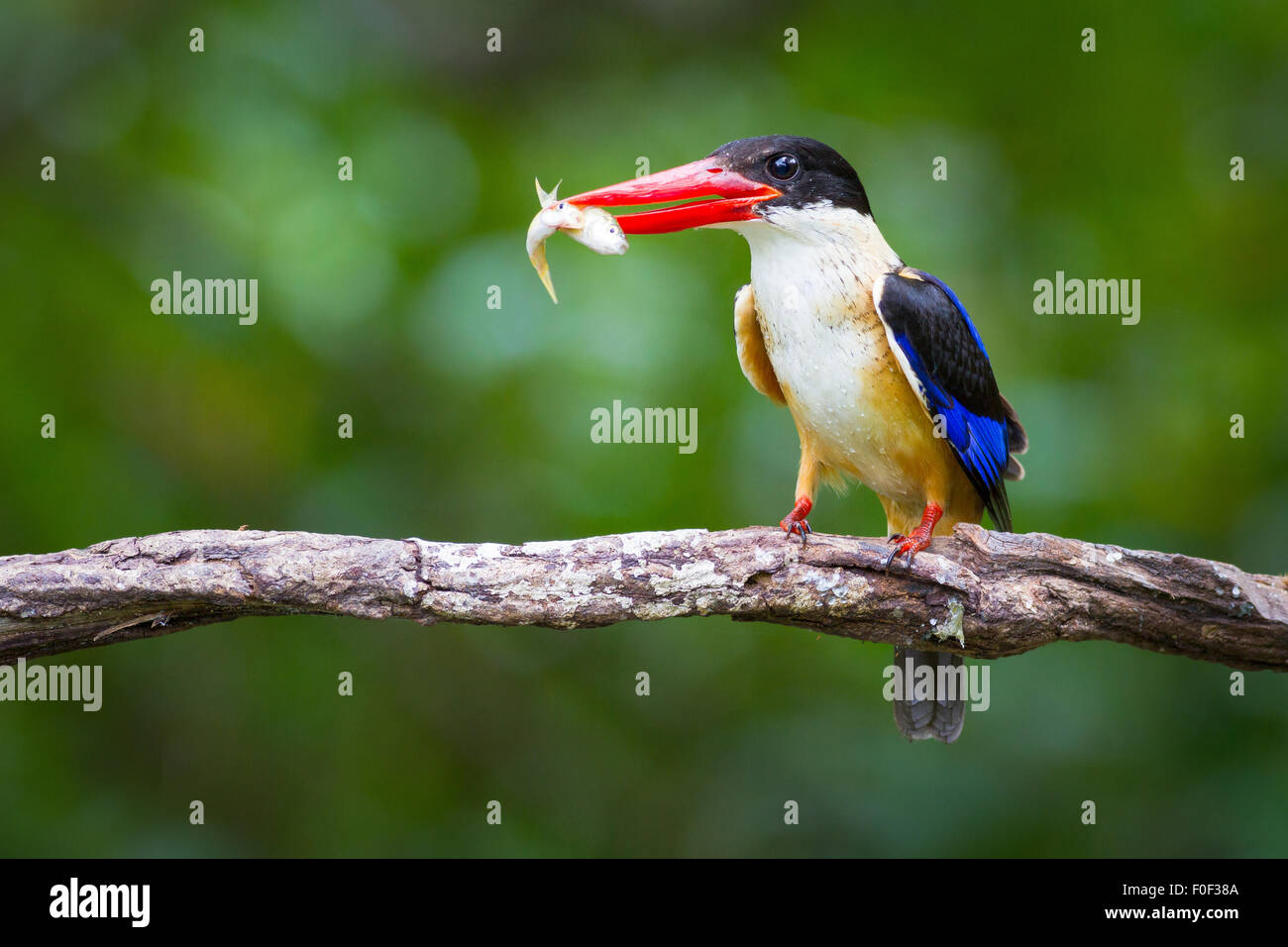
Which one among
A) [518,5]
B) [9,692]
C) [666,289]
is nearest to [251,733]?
[9,692]

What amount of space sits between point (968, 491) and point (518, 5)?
248cm

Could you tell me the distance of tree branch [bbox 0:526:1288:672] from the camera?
2.32 meters

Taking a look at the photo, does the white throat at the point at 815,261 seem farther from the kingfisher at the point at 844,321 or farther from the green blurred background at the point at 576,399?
the green blurred background at the point at 576,399

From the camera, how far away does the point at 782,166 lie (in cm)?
298

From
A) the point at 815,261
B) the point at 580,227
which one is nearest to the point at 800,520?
the point at 815,261

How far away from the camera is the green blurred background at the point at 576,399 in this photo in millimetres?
3463

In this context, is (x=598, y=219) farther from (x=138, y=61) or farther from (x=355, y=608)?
(x=138, y=61)

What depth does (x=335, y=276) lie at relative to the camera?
3.40 metres

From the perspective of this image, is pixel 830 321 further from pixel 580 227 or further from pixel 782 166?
pixel 580 227

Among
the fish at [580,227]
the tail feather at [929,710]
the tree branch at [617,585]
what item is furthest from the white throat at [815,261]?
the tail feather at [929,710]

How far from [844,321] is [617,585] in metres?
1.05

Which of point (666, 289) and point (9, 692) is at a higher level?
point (666, 289)

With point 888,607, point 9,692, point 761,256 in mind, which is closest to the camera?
point 888,607

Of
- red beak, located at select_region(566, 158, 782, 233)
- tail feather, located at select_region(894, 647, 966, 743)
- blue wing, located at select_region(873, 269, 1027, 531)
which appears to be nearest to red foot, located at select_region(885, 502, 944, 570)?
blue wing, located at select_region(873, 269, 1027, 531)
